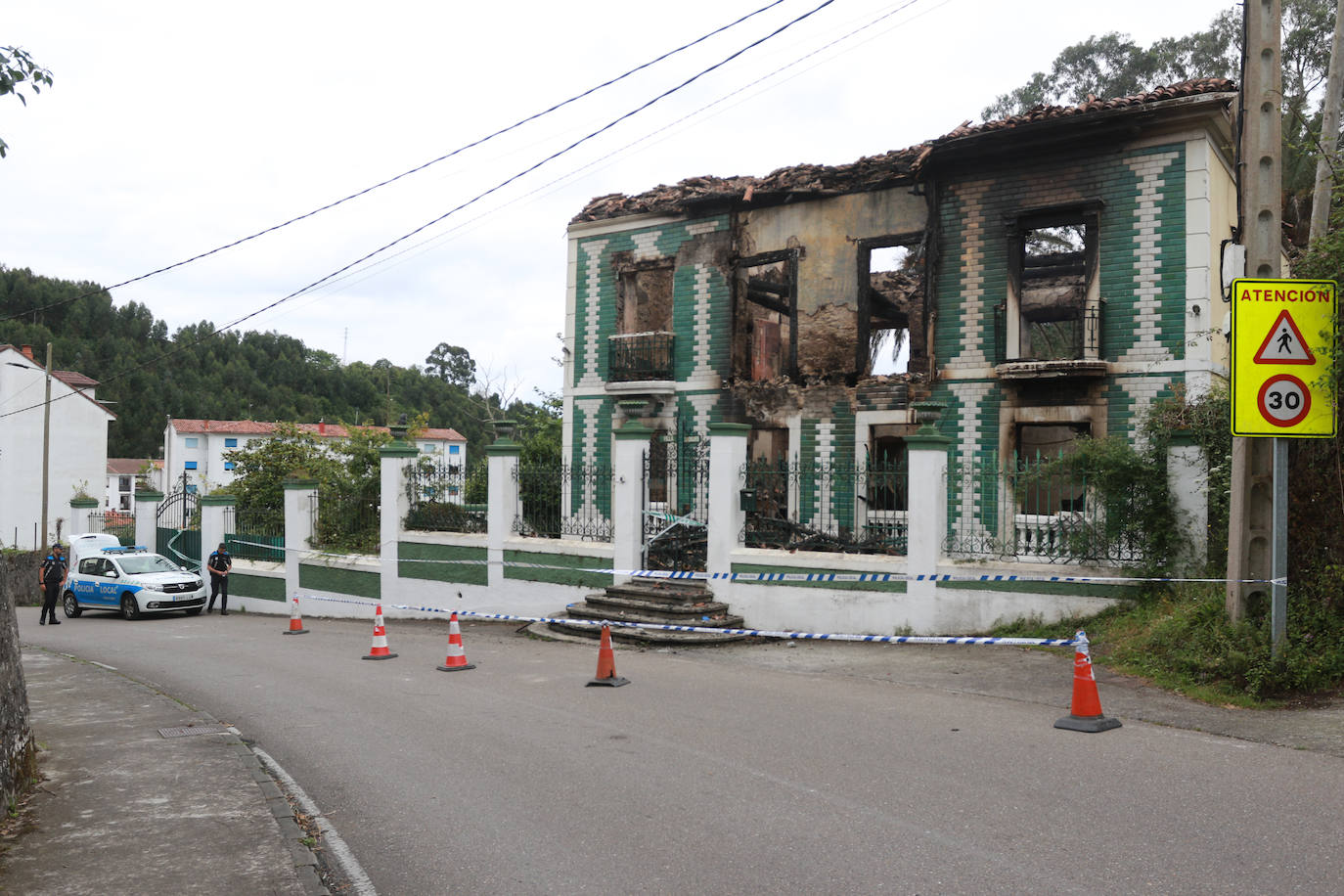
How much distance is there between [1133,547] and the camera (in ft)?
37.2

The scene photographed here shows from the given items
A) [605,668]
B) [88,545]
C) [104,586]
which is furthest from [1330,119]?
[88,545]

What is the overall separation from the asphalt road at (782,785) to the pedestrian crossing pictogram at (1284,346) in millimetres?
3296

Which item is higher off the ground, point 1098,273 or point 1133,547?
point 1098,273

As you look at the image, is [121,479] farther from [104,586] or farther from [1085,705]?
[1085,705]

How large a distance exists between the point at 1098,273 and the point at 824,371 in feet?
17.0

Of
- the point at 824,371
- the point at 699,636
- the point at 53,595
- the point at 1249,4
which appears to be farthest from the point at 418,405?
the point at 1249,4

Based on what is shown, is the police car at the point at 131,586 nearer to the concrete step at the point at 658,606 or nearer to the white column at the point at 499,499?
the white column at the point at 499,499

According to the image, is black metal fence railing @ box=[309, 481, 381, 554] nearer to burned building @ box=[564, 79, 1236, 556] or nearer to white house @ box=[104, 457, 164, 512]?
burned building @ box=[564, 79, 1236, 556]

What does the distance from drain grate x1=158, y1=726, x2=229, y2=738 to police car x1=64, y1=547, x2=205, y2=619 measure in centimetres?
1389

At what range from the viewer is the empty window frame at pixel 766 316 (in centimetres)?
1934

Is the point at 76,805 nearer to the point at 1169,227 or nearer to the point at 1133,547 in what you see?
the point at 1133,547

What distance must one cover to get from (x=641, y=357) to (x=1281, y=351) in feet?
44.5

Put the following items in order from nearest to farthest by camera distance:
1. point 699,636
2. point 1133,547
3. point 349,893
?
point 349,893 < point 1133,547 < point 699,636

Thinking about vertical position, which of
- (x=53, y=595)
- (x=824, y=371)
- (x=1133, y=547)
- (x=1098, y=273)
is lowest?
(x=53, y=595)
